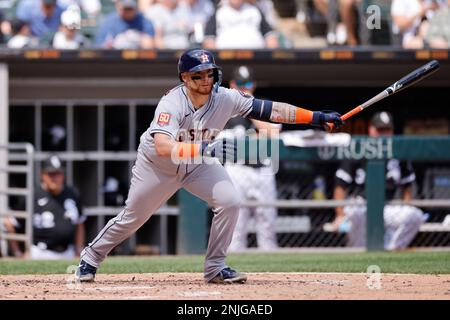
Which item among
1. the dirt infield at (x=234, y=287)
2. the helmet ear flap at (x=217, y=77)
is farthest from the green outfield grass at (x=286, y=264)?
the helmet ear flap at (x=217, y=77)

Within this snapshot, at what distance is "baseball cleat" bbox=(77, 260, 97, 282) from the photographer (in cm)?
695

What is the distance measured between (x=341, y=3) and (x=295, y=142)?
2.51 metres

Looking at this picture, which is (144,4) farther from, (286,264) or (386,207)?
(286,264)

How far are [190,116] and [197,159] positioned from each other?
281 millimetres

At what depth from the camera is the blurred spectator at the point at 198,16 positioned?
39.5 feet

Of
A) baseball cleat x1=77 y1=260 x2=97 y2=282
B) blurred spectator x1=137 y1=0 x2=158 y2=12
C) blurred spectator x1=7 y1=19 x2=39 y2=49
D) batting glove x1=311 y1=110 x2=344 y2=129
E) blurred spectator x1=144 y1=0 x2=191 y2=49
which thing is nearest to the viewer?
batting glove x1=311 y1=110 x2=344 y2=129

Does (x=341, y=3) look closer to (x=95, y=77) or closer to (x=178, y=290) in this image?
(x=95, y=77)

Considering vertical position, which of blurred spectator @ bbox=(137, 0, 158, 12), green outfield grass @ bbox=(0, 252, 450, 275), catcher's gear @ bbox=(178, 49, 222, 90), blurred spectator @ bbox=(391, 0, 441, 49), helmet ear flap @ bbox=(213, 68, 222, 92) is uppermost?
blurred spectator @ bbox=(137, 0, 158, 12)

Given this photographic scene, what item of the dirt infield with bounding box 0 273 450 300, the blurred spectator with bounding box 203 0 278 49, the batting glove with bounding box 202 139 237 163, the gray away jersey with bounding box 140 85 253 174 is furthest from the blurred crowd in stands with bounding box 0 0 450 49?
the batting glove with bounding box 202 139 237 163

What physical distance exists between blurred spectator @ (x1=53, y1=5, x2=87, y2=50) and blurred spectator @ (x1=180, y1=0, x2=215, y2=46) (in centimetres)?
126

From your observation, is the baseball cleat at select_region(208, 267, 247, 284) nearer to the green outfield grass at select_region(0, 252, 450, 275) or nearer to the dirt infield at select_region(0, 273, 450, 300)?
the dirt infield at select_region(0, 273, 450, 300)

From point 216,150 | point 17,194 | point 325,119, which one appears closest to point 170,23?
point 17,194

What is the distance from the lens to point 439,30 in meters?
11.9
